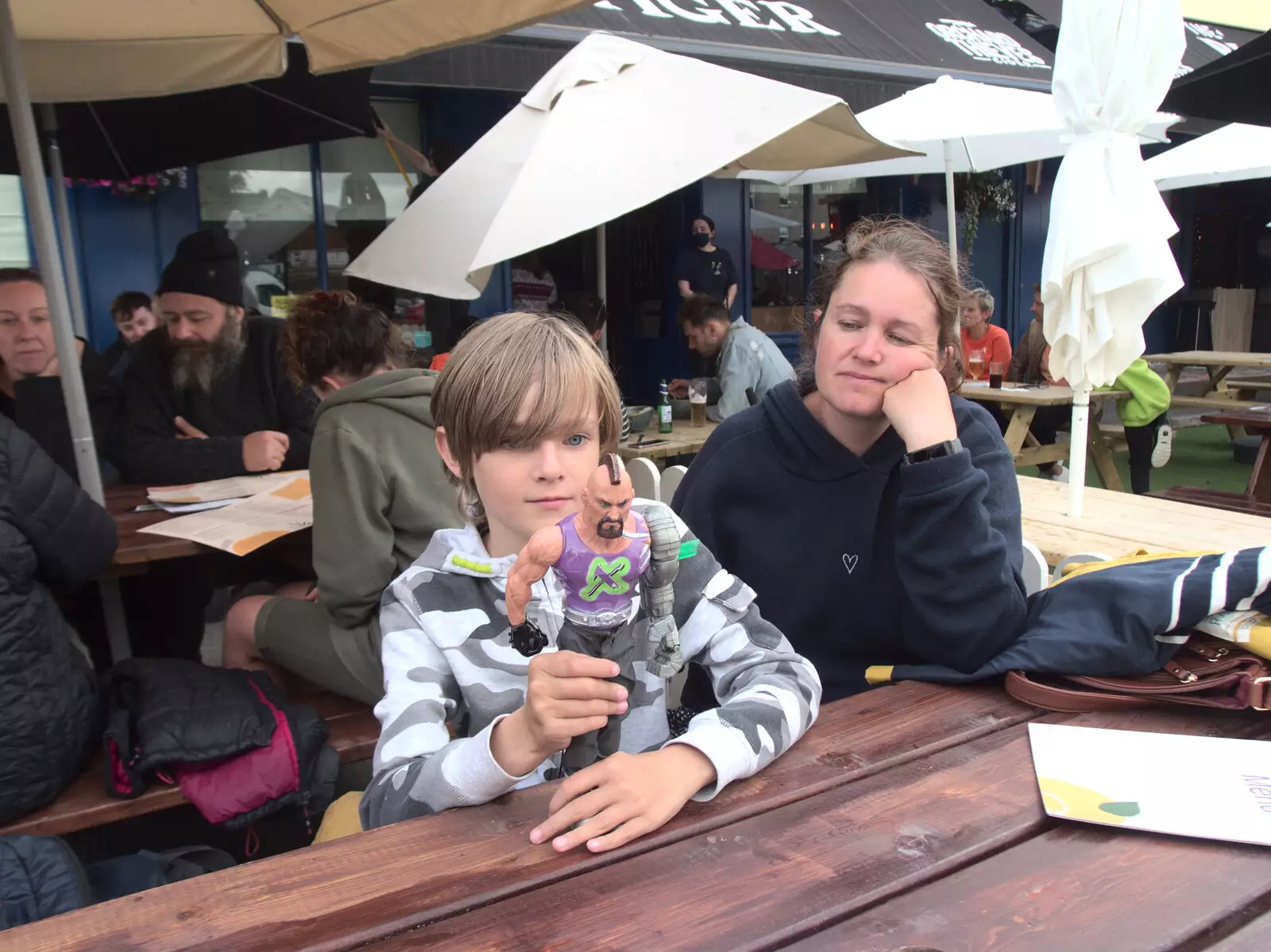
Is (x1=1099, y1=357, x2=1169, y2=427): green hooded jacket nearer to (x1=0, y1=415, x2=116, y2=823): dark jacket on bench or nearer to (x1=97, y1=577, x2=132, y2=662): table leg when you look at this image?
(x1=97, y1=577, x2=132, y2=662): table leg

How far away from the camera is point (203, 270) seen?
12.4 ft

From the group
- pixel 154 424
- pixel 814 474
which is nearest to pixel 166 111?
pixel 154 424

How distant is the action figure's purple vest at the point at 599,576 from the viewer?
0.96 meters

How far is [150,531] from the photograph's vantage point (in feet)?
9.44

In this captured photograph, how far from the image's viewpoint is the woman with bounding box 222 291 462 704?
258 cm

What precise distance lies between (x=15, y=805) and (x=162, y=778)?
0.95 ft

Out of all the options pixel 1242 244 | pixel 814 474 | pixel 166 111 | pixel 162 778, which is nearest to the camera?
pixel 814 474

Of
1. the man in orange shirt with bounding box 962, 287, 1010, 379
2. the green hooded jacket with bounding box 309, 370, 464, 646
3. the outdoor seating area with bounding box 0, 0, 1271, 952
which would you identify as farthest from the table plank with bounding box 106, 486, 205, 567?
the man in orange shirt with bounding box 962, 287, 1010, 379

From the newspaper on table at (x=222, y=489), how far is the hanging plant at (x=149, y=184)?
388cm

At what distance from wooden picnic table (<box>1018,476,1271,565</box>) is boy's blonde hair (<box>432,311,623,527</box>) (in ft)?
6.30

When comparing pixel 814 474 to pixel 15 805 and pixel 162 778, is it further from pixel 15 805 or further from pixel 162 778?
pixel 15 805

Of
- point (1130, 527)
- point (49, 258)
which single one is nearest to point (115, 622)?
point (49, 258)

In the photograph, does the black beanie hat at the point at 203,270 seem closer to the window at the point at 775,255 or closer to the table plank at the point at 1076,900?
the table plank at the point at 1076,900

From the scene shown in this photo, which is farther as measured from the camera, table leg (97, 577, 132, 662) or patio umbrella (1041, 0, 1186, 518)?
table leg (97, 577, 132, 662)
